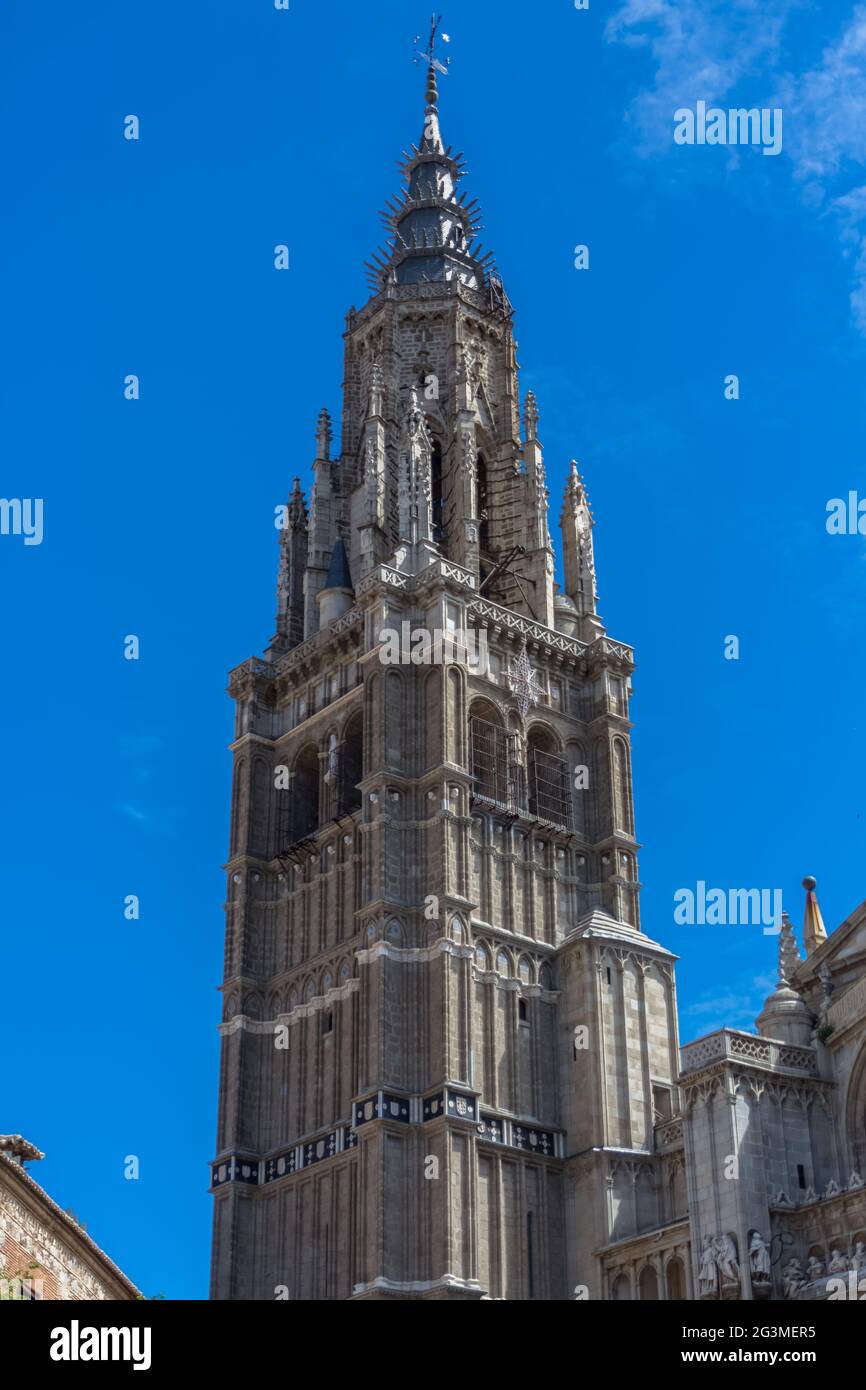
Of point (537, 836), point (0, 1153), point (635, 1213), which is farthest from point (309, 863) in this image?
point (0, 1153)

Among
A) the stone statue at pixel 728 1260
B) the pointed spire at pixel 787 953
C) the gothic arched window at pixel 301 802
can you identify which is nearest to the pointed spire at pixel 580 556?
the gothic arched window at pixel 301 802

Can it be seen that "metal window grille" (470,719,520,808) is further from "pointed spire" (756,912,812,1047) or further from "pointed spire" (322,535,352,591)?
"pointed spire" (756,912,812,1047)

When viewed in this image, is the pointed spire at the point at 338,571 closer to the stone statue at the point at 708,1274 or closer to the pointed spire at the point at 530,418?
the pointed spire at the point at 530,418

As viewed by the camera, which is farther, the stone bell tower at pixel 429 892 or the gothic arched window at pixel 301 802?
the gothic arched window at pixel 301 802

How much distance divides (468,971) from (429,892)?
9.62 ft

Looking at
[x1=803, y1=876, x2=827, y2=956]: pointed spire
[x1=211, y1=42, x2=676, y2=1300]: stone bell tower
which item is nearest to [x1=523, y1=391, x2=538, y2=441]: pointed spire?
[x1=211, y1=42, x2=676, y2=1300]: stone bell tower

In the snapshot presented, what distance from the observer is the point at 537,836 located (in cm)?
6944

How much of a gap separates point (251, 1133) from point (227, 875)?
1008 centimetres

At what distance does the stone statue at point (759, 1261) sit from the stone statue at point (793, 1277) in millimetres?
530

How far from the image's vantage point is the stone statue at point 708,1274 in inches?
2039

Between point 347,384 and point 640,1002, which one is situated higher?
point 347,384

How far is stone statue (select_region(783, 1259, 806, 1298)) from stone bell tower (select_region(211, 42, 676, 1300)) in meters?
Result: 10.9

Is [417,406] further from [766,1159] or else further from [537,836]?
[766,1159]

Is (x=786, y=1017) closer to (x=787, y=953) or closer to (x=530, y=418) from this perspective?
(x=787, y=953)
